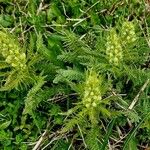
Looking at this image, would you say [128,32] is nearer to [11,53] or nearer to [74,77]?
[74,77]

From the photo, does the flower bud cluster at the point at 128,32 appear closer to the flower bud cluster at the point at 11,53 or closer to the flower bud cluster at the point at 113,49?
the flower bud cluster at the point at 113,49

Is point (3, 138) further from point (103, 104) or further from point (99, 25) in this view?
point (99, 25)

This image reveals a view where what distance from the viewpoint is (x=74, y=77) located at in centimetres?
271

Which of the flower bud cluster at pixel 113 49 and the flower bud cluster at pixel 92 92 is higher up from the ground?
the flower bud cluster at pixel 113 49

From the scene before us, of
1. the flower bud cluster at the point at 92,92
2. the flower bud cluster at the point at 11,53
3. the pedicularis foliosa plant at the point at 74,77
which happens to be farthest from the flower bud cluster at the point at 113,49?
the flower bud cluster at the point at 11,53

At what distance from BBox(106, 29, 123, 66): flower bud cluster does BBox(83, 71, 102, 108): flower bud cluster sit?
174 millimetres

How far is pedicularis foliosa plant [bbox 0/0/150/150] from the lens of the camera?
2.58 meters

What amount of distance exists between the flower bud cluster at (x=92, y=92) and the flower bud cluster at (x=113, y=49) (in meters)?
Result: 0.17

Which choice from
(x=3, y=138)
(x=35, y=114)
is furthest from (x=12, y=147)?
(x=35, y=114)

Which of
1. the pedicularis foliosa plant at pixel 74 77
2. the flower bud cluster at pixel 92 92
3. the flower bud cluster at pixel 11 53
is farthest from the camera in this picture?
the pedicularis foliosa plant at pixel 74 77

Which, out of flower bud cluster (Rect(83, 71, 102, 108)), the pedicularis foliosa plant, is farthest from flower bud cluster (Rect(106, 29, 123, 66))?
flower bud cluster (Rect(83, 71, 102, 108))

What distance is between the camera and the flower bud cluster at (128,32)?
8.30 feet

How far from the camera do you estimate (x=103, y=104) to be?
2684 mm

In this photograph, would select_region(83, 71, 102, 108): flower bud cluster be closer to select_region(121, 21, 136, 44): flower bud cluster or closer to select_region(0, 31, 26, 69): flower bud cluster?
select_region(121, 21, 136, 44): flower bud cluster
